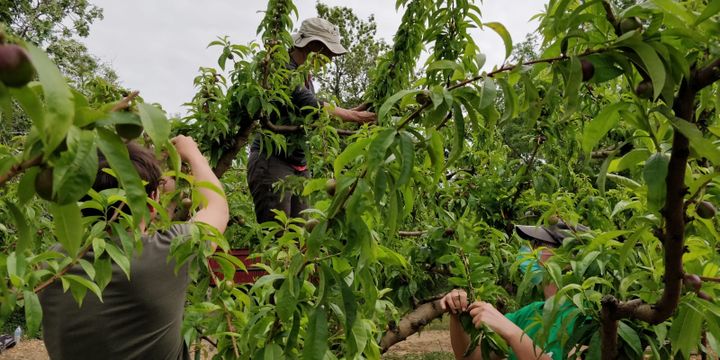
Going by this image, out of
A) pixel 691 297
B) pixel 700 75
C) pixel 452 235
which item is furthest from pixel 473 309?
pixel 700 75

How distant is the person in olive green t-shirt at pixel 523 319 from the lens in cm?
165

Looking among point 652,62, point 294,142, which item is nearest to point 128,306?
point 652,62

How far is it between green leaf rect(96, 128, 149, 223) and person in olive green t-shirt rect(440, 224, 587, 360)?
3.58 feet

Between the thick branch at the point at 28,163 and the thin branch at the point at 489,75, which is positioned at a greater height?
the thin branch at the point at 489,75

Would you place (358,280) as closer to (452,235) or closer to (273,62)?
(452,235)

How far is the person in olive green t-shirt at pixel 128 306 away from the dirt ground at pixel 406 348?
22.3ft

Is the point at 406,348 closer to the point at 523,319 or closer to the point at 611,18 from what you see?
the point at 523,319

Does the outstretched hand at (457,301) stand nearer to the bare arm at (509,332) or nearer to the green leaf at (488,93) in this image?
the bare arm at (509,332)

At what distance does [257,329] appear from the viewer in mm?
1177

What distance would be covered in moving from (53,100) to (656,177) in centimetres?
76

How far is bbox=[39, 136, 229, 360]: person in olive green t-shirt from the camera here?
4.89ft

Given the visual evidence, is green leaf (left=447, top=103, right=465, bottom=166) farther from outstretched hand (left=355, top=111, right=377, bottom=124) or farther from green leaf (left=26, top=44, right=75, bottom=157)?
outstretched hand (left=355, top=111, right=377, bottom=124)

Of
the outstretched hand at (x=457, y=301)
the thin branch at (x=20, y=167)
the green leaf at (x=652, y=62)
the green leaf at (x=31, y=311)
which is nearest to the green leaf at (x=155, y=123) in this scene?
the thin branch at (x=20, y=167)

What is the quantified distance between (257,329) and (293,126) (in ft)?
7.67
